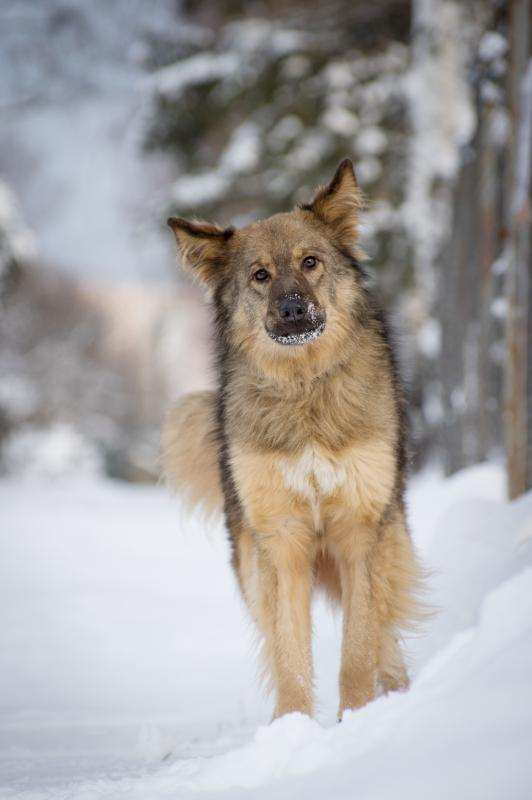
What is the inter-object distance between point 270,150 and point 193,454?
968 cm

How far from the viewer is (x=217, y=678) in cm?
442

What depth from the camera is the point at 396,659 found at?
334cm

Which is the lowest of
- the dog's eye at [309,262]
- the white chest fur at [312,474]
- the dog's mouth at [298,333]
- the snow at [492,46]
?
the white chest fur at [312,474]

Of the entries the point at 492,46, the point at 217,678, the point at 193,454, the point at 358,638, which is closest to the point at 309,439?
the point at 358,638

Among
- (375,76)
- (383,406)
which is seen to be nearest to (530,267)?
(383,406)

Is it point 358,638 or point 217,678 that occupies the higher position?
point 358,638

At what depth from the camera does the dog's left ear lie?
3650 mm

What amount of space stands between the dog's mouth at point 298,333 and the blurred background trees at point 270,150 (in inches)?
127

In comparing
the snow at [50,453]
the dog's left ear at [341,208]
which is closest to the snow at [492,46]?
the dog's left ear at [341,208]

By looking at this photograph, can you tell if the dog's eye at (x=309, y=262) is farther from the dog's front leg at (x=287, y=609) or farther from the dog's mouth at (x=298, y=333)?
the dog's front leg at (x=287, y=609)

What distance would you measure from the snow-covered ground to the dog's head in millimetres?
1354

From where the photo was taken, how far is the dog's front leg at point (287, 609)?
3.16m

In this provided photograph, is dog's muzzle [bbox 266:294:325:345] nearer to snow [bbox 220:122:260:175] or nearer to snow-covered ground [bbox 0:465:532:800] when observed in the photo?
snow-covered ground [bbox 0:465:532:800]

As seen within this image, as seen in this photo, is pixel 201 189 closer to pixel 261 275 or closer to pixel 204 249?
pixel 204 249
